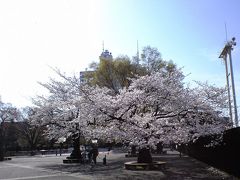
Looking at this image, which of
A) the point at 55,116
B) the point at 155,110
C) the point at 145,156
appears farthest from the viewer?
the point at 55,116

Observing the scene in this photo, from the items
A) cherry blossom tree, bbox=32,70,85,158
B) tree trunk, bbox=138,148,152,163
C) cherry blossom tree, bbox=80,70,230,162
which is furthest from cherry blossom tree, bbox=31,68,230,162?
cherry blossom tree, bbox=32,70,85,158

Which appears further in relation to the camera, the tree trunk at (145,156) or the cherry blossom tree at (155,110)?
the tree trunk at (145,156)

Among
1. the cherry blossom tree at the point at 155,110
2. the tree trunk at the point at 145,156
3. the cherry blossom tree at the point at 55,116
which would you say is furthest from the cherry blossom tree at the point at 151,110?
the cherry blossom tree at the point at 55,116

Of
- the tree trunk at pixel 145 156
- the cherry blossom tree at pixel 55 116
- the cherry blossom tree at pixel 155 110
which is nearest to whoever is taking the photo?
the cherry blossom tree at pixel 155 110

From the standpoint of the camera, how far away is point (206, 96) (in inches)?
912

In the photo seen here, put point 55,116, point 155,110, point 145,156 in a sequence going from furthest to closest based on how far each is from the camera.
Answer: point 55,116, point 145,156, point 155,110

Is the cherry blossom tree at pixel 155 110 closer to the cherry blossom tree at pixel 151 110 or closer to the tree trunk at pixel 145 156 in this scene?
the cherry blossom tree at pixel 151 110

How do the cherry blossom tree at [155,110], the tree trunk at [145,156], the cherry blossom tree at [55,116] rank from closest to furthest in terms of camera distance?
the cherry blossom tree at [155,110], the tree trunk at [145,156], the cherry blossom tree at [55,116]

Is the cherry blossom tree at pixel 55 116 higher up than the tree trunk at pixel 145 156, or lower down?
higher up

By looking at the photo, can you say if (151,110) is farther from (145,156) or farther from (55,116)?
(55,116)

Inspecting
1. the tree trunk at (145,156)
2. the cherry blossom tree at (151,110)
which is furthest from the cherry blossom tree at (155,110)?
the tree trunk at (145,156)

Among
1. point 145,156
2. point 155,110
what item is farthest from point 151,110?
point 145,156

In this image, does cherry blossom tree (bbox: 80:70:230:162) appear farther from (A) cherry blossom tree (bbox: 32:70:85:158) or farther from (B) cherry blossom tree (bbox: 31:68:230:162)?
(A) cherry blossom tree (bbox: 32:70:85:158)

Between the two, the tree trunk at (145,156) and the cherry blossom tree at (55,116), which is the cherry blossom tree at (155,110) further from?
the cherry blossom tree at (55,116)
